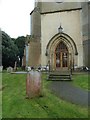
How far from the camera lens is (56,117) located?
38.1 ft

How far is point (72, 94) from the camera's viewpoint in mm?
15539

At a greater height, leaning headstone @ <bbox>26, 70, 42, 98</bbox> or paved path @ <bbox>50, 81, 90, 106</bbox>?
leaning headstone @ <bbox>26, 70, 42, 98</bbox>

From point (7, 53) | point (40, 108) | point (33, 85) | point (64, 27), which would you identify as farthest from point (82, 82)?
point (7, 53)

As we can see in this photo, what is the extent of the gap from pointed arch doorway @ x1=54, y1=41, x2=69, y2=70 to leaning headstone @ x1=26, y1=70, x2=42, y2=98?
15690 mm

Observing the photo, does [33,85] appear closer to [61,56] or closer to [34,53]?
[61,56]

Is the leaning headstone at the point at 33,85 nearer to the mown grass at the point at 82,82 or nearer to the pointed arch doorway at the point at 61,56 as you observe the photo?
the mown grass at the point at 82,82

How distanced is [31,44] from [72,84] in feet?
46.5

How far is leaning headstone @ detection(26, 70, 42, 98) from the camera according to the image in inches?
567

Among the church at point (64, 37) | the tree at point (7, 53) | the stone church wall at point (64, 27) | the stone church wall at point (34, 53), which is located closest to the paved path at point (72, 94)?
the church at point (64, 37)

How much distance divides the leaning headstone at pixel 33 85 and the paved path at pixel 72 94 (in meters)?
1.38

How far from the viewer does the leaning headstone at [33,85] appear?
14.4 metres

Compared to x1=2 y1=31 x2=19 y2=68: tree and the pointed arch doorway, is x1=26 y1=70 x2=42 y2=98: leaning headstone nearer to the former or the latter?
the pointed arch doorway

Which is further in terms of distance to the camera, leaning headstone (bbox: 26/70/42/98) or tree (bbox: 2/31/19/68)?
tree (bbox: 2/31/19/68)

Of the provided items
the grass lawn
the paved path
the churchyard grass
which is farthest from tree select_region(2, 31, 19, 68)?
the grass lawn
